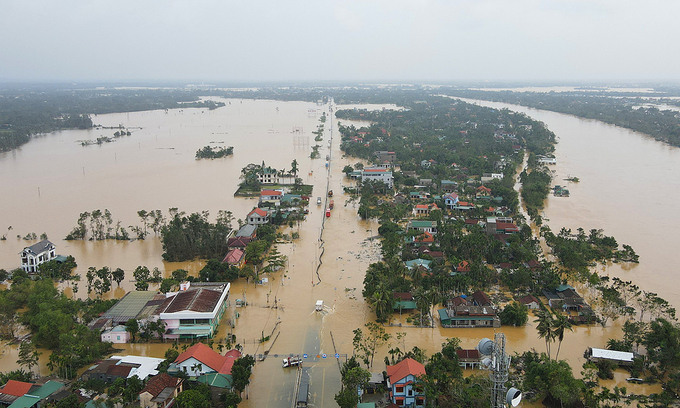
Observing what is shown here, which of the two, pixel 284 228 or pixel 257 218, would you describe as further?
pixel 284 228

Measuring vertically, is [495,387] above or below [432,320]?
above

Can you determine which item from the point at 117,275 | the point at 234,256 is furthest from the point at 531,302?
the point at 117,275

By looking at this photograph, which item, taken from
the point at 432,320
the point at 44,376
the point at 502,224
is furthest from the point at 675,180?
the point at 44,376

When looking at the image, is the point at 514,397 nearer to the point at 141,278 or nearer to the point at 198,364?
the point at 198,364

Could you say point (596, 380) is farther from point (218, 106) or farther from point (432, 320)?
point (218, 106)

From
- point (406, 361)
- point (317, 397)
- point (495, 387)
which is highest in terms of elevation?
point (495, 387)

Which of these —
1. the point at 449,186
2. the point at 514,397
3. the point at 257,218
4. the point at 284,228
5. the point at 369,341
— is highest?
the point at 514,397

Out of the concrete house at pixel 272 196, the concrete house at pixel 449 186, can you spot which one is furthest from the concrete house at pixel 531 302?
the concrete house at pixel 272 196

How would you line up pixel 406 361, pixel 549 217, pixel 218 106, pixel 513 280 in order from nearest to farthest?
pixel 406 361
pixel 513 280
pixel 549 217
pixel 218 106

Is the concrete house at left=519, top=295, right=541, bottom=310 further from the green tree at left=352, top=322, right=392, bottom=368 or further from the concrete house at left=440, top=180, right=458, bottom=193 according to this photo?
the concrete house at left=440, top=180, right=458, bottom=193
